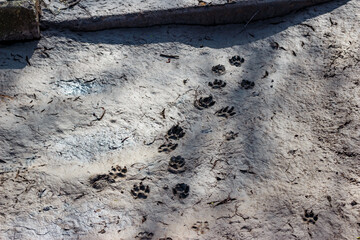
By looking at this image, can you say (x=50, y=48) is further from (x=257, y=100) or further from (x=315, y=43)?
(x=315, y=43)

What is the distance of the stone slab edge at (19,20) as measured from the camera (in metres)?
2.55

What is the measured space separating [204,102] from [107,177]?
0.73m

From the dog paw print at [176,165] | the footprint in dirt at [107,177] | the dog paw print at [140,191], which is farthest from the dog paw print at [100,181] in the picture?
the dog paw print at [176,165]

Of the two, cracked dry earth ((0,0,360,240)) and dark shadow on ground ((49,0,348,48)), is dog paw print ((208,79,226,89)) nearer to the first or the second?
cracked dry earth ((0,0,360,240))

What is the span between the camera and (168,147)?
2201 millimetres

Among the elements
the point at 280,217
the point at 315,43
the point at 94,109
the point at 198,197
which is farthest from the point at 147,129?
the point at 315,43

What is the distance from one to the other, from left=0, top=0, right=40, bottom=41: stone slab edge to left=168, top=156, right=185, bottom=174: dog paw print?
50.2 inches

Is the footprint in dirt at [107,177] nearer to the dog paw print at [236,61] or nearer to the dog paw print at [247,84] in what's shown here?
the dog paw print at [247,84]

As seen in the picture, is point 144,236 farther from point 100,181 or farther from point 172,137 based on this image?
point 172,137

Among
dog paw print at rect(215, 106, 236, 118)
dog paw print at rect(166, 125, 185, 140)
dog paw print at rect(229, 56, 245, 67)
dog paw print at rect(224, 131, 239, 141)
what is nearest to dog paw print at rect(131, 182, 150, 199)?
dog paw print at rect(166, 125, 185, 140)

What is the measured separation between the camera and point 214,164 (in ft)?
6.94

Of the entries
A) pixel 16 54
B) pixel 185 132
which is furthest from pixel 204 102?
pixel 16 54

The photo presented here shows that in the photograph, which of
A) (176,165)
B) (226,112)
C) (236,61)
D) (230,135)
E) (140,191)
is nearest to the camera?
(140,191)

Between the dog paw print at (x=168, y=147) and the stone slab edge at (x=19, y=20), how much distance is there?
1.17m
